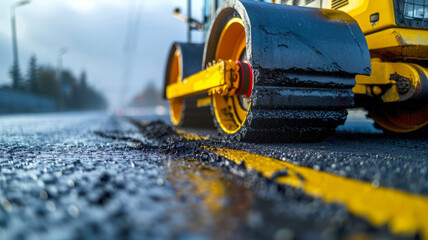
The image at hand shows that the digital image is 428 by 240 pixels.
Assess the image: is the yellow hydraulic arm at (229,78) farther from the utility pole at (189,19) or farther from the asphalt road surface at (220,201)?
the utility pole at (189,19)

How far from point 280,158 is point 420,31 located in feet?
7.29

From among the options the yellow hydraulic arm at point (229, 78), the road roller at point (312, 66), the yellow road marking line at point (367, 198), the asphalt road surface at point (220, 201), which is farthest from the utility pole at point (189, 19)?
the yellow road marking line at point (367, 198)

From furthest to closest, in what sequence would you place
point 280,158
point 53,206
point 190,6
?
point 190,6
point 280,158
point 53,206

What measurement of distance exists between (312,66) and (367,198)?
1561mm

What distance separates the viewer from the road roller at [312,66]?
94.8 inches

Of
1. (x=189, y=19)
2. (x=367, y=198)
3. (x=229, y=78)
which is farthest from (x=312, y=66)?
(x=189, y=19)

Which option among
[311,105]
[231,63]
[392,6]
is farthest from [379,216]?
[392,6]

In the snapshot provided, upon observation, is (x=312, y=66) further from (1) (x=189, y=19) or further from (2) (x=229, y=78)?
(1) (x=189, y=19)

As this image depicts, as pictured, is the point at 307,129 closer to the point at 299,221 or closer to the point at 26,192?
the point at 299,221

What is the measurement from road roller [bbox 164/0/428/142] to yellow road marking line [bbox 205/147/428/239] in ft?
3.29

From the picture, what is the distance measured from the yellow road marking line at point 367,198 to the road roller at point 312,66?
1.00 metres

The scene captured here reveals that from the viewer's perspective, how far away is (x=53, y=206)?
3.76ft

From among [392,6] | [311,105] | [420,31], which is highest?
[392,6]

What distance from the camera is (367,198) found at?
1.07m
